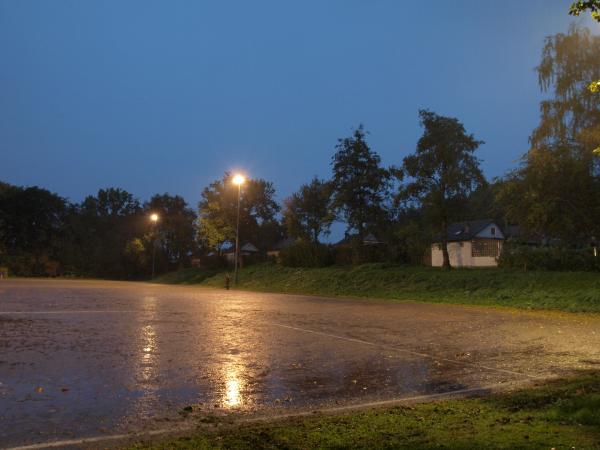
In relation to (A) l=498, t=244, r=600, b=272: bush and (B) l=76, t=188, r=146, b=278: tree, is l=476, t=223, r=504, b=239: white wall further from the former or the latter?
(B) l=76, t=188, r=146, b=278: tree

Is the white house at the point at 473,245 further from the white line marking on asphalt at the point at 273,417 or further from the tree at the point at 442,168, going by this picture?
the white line marking on asphalt at the point at 273,417

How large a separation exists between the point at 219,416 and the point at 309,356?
4.65 meters

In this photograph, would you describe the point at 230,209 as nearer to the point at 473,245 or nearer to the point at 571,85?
the point at 473,245

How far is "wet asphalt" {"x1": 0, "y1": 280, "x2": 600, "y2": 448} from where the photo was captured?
6711 millimetres

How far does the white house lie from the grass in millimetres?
42025

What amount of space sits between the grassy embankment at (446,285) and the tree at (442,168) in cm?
451

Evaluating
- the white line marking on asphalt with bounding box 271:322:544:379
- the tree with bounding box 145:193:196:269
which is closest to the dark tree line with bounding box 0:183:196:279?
the tree with bounding box 145:193:196:269

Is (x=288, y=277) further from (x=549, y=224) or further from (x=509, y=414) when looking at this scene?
(x=509, y=414)

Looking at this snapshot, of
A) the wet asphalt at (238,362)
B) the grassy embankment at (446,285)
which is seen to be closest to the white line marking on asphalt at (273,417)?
the wet asphalt at (238,362)

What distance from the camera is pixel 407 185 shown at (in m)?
36.1

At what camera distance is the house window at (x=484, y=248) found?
47875 mm

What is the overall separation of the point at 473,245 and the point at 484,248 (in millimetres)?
1143

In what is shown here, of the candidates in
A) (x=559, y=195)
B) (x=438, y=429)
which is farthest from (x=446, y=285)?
(x=438, y=429)

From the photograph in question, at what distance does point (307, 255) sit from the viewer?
47250mm
